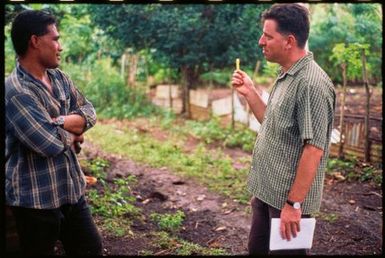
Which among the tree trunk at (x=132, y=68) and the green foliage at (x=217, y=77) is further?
the tree trunk at (x=132, y=68)

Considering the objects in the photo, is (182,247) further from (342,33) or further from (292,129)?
(342,33)

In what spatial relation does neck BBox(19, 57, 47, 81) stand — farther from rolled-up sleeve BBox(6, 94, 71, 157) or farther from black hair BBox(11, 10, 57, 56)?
rolled-up sleeve BBox(6, 94, 71, 157)

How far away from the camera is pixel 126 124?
10000 millimetres

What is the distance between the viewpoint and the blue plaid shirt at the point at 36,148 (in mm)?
2395

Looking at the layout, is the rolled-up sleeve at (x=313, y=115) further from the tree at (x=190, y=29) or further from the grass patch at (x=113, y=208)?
the tree at (x=190, y=29)

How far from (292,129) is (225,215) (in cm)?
282

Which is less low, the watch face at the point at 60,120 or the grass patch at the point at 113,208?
the watch face at the point at 60,120

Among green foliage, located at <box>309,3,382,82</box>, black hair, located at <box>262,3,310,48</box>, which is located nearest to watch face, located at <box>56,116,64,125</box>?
black hair, located at <box>262,3,310,48</box>

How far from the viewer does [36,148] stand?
2.40m

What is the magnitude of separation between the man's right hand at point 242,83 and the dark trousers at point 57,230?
1307 mm

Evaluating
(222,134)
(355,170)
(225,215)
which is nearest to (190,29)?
(222,134)

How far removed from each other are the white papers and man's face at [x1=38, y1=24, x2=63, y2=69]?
1.65 meters

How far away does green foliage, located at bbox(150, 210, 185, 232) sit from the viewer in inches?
179

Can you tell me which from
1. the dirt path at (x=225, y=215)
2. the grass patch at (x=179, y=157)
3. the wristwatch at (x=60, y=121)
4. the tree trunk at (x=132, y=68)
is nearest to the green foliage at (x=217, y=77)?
the tree trunk at (x=132, y=68)
